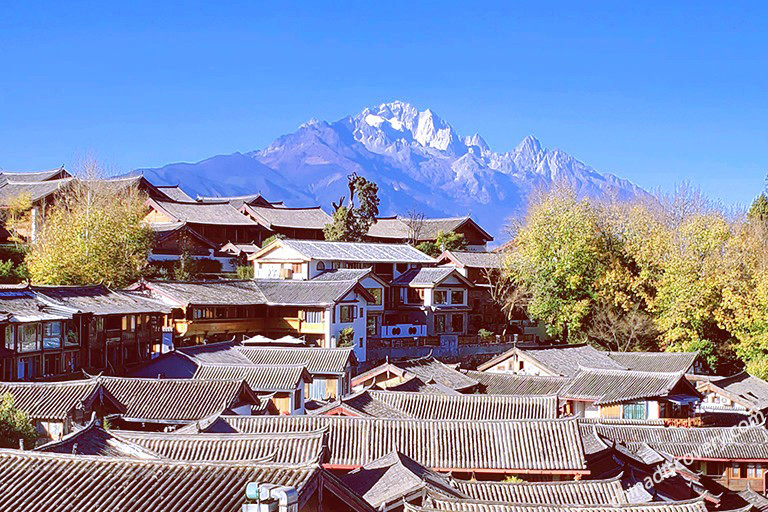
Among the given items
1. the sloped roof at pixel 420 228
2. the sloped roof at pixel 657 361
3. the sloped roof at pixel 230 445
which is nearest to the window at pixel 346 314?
the sloped roof at pixel 657 361

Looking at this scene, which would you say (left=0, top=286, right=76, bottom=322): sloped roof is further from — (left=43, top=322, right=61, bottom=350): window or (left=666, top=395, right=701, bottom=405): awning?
(left=666, top=395, right=701, bottom=405): awning

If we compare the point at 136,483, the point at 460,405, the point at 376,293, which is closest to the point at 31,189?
the point at 376,293

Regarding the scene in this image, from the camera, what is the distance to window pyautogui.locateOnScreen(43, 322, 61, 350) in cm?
3409

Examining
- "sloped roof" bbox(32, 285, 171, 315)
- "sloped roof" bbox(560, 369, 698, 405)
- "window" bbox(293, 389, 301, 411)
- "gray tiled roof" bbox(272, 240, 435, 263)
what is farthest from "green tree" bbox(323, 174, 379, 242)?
"window" bbox(293, 389, 301, 411)

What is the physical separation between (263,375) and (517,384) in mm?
11999

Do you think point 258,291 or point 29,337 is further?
point 258,291

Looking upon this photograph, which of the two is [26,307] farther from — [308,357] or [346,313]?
[346,313]

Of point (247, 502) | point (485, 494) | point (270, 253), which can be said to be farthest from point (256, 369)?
point (247, 502)

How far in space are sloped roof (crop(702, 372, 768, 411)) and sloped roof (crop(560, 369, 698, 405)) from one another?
5143mm

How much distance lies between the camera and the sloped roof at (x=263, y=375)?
34625mm

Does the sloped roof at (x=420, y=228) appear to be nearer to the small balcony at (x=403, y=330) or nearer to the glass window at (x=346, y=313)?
the small balcony at (x=403, y=330)

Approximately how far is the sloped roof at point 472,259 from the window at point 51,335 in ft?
109

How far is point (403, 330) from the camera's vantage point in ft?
184

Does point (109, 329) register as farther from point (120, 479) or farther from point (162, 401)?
point (120, 479)
